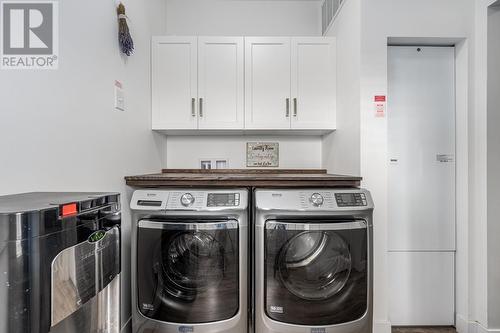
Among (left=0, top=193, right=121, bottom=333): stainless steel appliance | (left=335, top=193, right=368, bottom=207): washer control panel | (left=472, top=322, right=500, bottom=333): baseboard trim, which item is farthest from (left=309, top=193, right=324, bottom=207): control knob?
(left=472, top=322, right=500, bottom=333): baseboard trim

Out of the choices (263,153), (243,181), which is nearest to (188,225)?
(243,181)

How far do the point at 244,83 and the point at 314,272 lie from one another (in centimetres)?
160

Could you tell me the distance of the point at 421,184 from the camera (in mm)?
1997

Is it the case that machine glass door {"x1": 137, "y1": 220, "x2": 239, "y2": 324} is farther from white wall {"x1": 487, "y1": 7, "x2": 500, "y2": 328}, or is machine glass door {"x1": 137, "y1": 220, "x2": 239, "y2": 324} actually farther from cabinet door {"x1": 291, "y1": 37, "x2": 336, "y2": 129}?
white wall {"x1": 487, "y1": 7, "x2": 500, "y2": 328}

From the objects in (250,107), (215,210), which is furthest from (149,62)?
(215,210)

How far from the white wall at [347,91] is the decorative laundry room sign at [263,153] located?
1.79 feet

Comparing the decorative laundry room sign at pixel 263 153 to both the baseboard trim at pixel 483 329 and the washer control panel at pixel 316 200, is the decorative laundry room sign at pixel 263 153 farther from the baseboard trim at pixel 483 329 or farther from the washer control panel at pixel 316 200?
the baseboard trim at pixel 483 329

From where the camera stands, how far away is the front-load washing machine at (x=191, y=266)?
1537 mm

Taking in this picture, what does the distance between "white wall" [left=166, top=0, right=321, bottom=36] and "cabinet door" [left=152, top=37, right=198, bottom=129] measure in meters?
0.49

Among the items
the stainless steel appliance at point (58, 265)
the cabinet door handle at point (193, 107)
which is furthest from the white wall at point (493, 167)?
the stainless steel appliance at point (58, 265)

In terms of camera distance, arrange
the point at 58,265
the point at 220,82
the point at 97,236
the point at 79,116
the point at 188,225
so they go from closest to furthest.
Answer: the point at 58,265, the point at 97,236, the point at 79,116, the point at 188,225, the point at 220,82

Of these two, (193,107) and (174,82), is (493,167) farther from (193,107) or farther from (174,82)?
(174,82)

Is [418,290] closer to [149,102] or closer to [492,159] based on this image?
[492,159]

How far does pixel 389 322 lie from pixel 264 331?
3.10ft
